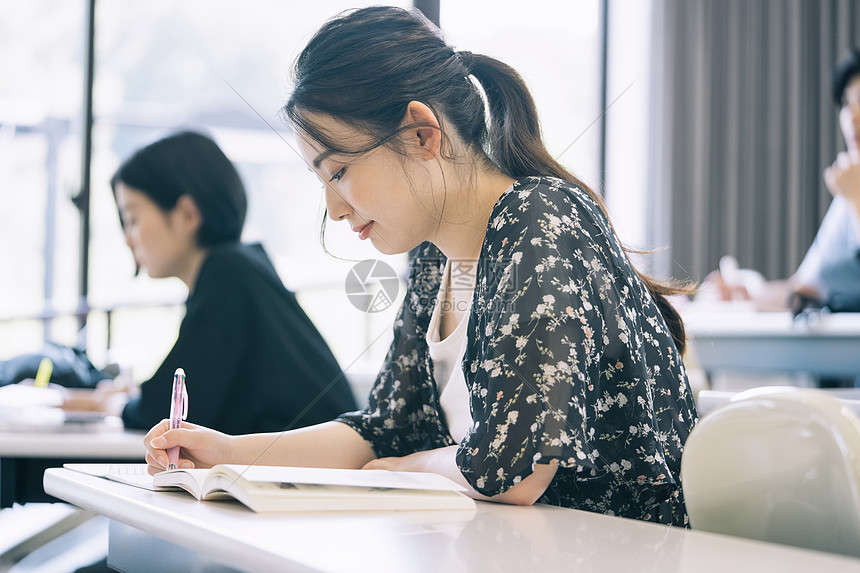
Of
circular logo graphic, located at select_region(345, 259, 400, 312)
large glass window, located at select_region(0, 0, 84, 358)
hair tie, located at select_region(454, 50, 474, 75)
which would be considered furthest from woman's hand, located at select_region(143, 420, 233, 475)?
large glass window, located at select_region(0, 0, 84, 358)

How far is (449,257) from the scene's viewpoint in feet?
3.50

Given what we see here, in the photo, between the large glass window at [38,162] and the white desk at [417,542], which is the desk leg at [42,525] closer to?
the white desk at [417,542]

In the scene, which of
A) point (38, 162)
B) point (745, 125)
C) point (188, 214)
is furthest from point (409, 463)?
point (745, 125)

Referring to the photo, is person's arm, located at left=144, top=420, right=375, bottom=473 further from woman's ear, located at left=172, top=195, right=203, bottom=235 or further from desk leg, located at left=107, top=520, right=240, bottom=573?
woman's ear, located at left=172, top=195, right=203, bottom=235

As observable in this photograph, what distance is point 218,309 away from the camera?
158cm

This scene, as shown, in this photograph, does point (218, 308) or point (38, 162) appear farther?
point (38, 162)

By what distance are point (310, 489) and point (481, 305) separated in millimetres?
268

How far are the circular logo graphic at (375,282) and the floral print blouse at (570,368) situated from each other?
0.36 metres

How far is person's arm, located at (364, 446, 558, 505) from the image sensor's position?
2.49ft

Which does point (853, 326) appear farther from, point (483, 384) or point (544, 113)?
point (483, 384)

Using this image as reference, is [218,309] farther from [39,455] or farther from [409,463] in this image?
[409,463]

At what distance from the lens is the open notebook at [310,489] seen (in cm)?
69

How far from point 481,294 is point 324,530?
0.35m

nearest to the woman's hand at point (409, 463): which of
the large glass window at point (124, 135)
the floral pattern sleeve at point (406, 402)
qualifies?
the floral pattern sleeve at point (406, 402)
